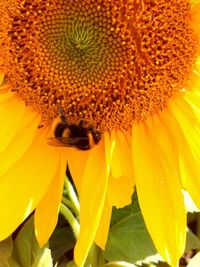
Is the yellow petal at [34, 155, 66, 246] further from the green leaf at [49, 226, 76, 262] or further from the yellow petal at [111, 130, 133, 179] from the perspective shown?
the green leaf at [49, 226, 76, 262]

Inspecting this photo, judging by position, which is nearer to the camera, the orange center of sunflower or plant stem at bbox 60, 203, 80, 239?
the orange center of sunflower

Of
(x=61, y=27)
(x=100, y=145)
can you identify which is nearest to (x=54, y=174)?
(x=100, y=145)

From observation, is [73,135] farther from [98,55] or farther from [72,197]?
[72,197]

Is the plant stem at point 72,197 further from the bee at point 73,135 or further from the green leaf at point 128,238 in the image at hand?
the bee at point 73,135

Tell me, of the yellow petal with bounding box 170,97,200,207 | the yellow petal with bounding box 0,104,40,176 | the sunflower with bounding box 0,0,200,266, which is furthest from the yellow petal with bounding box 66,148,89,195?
the yellow petal with bounding box 170,97,200,207

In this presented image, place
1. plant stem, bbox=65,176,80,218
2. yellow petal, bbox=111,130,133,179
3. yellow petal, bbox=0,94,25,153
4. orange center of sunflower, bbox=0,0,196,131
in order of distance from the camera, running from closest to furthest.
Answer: orange center of sunflower, bbox=0,0,196,131
yellow petal, bbox=111,130,133,179
yellow petal, bbox=0,94,25,153
plant stem, bbox=65,176,80,218

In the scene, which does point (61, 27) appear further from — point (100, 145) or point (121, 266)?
point (121, 266)

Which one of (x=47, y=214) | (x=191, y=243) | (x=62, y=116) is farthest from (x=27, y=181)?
(x=191, y=243)
